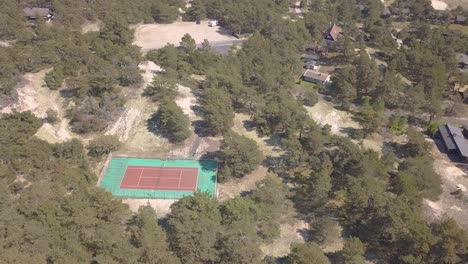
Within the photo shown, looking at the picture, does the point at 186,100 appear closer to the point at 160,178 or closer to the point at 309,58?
the point at 160,178

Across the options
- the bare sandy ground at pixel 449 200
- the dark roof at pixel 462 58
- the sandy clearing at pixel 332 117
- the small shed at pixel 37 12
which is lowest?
the sandy clearing at pixel 332 117

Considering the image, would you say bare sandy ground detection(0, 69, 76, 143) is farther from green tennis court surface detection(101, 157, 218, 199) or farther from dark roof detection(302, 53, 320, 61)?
dark roof detection(302, 53, 320, 61)

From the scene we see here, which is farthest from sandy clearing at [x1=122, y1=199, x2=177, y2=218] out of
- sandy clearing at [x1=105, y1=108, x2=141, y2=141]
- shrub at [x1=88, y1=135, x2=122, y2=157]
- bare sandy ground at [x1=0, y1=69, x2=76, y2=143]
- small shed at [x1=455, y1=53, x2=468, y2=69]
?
small shed at [x1=455, y1=53, x2=468, y2=69]

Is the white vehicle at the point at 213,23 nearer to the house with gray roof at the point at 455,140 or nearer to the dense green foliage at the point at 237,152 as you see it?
the dense green foliage at the point at 237,152

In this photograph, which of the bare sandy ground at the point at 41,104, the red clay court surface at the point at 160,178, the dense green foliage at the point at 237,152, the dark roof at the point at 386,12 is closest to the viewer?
the dense green foliage at the point at 237,152

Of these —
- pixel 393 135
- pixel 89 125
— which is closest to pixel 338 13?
pixel 393 135

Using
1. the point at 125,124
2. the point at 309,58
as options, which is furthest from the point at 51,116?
the point at 309,58

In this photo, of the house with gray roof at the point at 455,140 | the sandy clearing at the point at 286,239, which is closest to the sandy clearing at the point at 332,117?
A: the house with gray roof at the point at 455,140

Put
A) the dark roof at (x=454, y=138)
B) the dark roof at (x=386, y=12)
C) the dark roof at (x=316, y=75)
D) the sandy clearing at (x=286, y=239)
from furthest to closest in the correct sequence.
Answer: the dark roof at (x=386, y=12)
the dark roof at (x=316, y=75)
the dark roof at (x=454, y=138)
the sandy clearing at (x=286, y=239)
